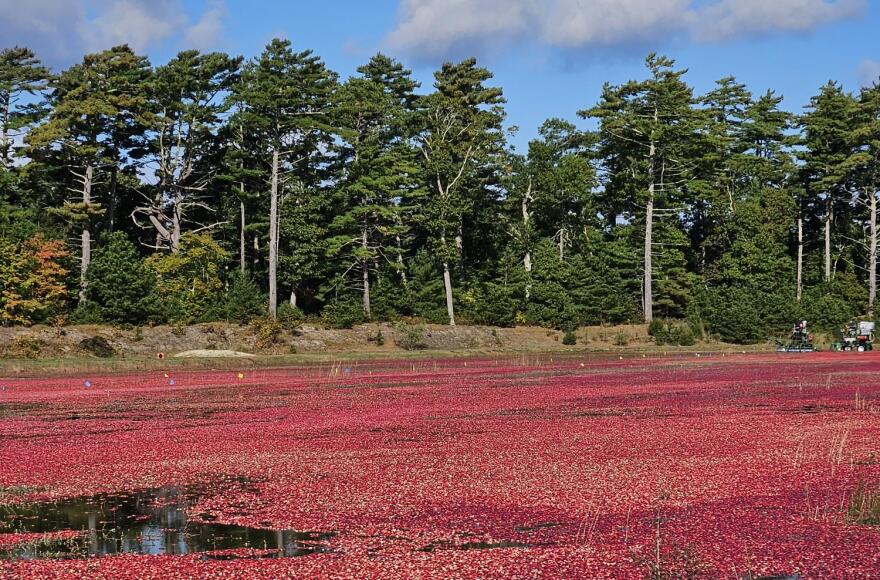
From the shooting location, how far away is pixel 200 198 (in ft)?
254

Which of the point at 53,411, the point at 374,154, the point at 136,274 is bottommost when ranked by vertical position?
the point at 53,411

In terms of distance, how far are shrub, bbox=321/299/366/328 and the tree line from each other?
0.21 meters

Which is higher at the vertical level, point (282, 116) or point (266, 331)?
point (282, 116)

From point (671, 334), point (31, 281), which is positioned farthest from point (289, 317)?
point (671, 334)

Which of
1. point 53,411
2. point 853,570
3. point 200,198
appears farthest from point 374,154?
point 853,570

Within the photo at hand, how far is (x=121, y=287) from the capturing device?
59375mm

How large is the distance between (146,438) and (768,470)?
523 inches

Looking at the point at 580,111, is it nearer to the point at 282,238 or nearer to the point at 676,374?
the point at 282,238

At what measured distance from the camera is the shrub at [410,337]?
65188mm

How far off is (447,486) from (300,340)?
50.1m

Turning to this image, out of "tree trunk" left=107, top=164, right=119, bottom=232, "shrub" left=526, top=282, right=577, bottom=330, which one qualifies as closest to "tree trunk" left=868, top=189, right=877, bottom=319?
"shrub" left=526, top=282, right=577, bottom=330

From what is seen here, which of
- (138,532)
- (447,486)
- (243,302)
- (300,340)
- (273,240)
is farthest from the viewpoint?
(273,240)

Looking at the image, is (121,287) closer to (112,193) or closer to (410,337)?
(112,193)

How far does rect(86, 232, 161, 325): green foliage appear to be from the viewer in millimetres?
59500
